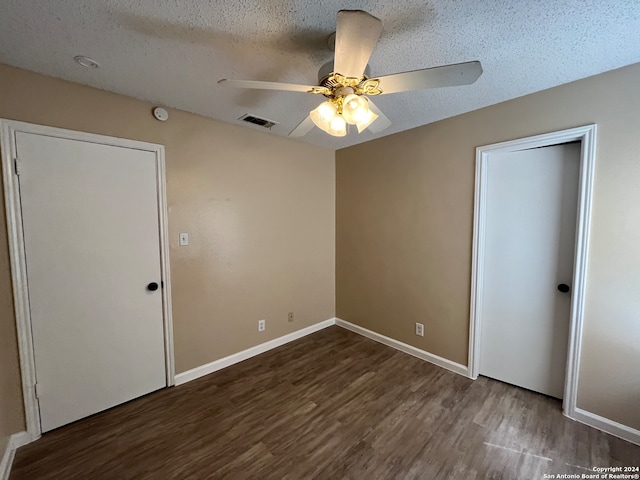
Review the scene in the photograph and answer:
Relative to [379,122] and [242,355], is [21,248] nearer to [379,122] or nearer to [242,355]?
[242,355]

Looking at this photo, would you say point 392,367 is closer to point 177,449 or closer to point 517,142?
point 177,449

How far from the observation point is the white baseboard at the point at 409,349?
251 cm

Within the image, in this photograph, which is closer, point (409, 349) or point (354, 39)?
point (354, 39)

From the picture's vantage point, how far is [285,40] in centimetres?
139

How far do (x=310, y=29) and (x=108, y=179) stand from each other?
5.84ft

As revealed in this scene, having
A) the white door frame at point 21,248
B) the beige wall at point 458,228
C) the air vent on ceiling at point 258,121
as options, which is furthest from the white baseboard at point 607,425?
the white door frame at point 21,248

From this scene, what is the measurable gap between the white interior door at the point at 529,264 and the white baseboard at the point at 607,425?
221 mm

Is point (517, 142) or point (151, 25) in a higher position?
point (151, 25)

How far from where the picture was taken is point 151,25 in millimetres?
1296

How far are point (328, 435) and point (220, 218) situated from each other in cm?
202

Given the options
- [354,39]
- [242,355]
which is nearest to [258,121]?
[354,39]

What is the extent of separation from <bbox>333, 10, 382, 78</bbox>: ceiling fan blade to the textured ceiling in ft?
0.97

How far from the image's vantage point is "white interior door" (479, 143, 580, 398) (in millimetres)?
2002

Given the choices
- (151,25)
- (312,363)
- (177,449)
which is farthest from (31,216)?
(312,363)
